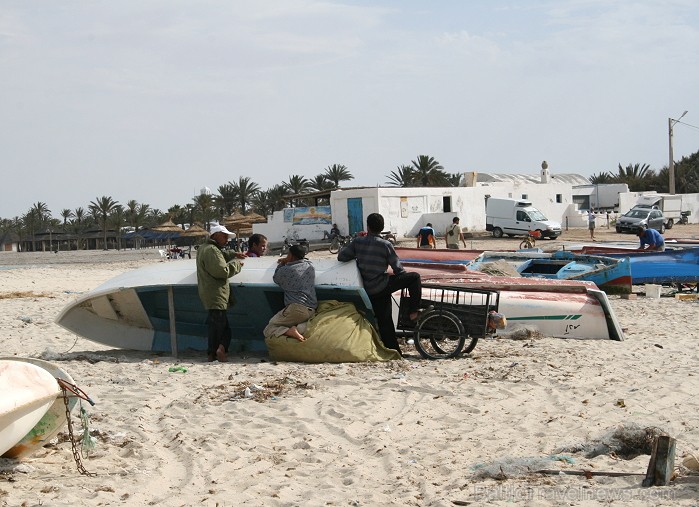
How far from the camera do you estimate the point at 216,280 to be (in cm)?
927

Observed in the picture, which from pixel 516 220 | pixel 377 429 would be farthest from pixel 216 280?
pixel 516 220

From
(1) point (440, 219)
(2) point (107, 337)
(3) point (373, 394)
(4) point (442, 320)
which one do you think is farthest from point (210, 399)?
(1) point (440, 219)

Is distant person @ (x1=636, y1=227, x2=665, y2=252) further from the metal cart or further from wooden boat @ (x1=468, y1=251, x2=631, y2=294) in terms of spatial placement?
the metal cart

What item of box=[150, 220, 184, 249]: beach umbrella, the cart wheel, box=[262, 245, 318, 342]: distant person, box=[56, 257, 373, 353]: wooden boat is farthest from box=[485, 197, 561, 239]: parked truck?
box=[150, 220, 184, 249]: beach umbrella

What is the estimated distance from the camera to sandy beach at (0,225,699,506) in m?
4.97

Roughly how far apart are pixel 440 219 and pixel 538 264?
26084mm

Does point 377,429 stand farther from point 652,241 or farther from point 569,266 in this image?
point 652,241

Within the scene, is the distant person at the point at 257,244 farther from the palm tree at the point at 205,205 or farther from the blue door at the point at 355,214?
the palm tree at the point at 205,205

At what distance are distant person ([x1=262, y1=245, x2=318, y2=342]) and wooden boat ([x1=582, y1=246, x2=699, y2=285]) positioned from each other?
10.7 metres

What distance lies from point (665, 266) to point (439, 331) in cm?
1097

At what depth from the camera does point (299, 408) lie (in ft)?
23.0

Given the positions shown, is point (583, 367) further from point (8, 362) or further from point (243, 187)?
point (243, 187)

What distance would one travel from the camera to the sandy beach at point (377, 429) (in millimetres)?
4969

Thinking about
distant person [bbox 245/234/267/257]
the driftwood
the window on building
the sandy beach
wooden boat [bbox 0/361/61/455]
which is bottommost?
the sandy beach
